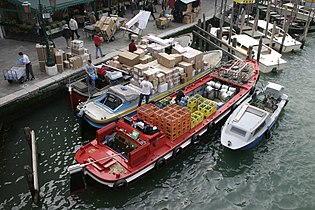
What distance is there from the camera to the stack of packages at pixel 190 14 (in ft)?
91.7

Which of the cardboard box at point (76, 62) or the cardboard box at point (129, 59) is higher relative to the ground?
the cardboard box at point (129, 59)

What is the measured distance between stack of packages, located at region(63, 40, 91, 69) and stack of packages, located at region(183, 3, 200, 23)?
1184 cm

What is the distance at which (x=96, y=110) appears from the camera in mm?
14797

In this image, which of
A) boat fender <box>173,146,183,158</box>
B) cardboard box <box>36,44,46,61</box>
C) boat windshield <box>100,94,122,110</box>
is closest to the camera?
boat fender <box>173,146,183,158</box>

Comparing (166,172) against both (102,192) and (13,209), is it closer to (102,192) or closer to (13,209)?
(102,192)

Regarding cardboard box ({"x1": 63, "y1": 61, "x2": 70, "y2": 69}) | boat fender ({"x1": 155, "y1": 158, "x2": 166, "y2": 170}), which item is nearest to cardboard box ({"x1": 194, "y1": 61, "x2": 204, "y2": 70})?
boat fender ({"x1": 155, "y1": 158, "x2": 166, "y2": 170})

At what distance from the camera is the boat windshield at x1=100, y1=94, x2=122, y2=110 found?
15.0 metres

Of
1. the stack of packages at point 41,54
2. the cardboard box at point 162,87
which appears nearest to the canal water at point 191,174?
the stack of packages at point 41,54

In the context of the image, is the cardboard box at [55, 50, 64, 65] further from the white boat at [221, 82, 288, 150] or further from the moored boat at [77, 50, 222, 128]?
the white boat at [221, 82, 288, 150]

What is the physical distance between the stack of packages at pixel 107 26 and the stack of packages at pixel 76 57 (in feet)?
13.3

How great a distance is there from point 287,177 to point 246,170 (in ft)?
5.30

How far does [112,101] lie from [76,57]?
4967 mm

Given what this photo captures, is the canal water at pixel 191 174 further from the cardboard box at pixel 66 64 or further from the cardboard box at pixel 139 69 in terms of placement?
the cardboard box at pixel 139 69

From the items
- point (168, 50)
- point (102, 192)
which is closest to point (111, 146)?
point (102, 192)
